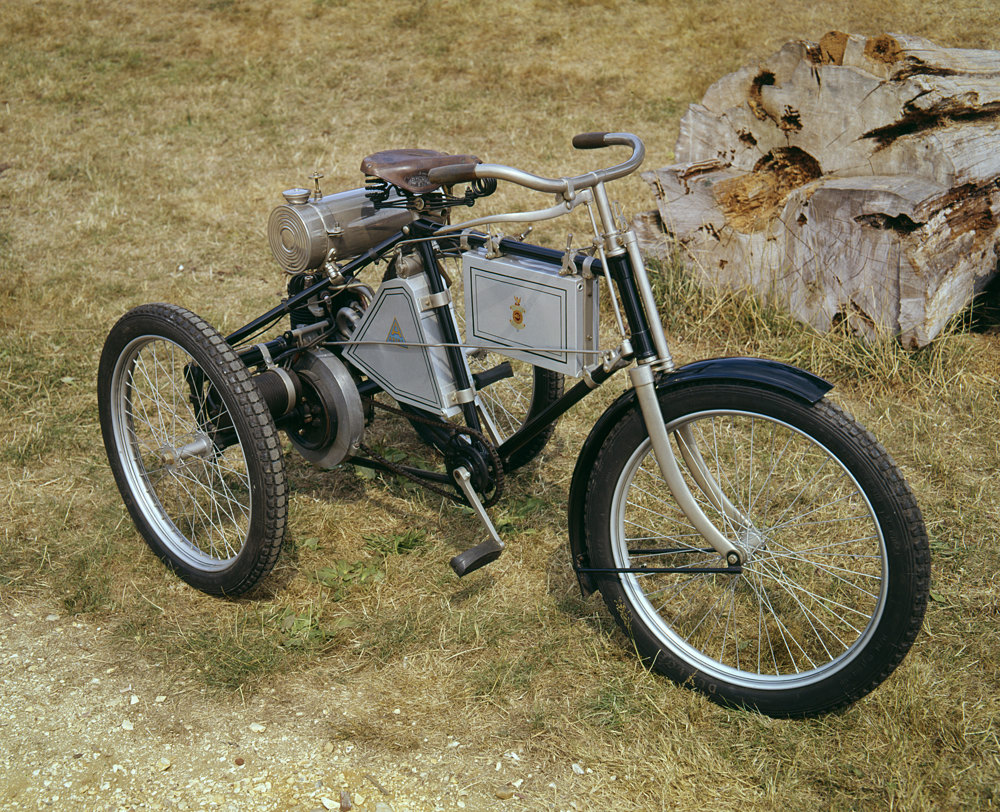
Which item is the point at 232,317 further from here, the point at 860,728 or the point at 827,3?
the point at 827,3

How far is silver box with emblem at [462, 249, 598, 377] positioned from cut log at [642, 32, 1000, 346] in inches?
87.6

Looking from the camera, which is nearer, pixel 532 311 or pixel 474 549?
pixel 532 311

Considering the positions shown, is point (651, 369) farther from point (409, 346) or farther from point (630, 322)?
point (409, 346)

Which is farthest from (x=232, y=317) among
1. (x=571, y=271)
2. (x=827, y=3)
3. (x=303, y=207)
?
(x=827, y=3)

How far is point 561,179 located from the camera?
96.9 inches

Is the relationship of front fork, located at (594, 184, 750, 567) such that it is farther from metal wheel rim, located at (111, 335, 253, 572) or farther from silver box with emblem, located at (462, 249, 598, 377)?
metal wheel rim, located at (111, 335, 253, 572)

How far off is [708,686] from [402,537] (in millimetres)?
1367

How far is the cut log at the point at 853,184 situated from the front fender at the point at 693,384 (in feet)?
7.03

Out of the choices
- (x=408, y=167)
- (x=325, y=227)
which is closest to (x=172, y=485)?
(x=325, y=227)

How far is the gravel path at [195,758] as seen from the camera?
8.46ft

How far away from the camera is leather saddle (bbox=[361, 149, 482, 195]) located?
304cm

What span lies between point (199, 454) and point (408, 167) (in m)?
1.27

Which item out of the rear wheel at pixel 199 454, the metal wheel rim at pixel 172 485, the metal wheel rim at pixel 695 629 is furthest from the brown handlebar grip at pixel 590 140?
the metal wheel rim at pixel 172 485

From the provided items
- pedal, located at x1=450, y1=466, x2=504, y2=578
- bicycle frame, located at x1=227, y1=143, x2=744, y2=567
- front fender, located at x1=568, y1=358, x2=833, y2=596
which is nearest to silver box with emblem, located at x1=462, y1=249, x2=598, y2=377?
bicycle frame, located at x1=227, y1=143, x2=744, y2=567
